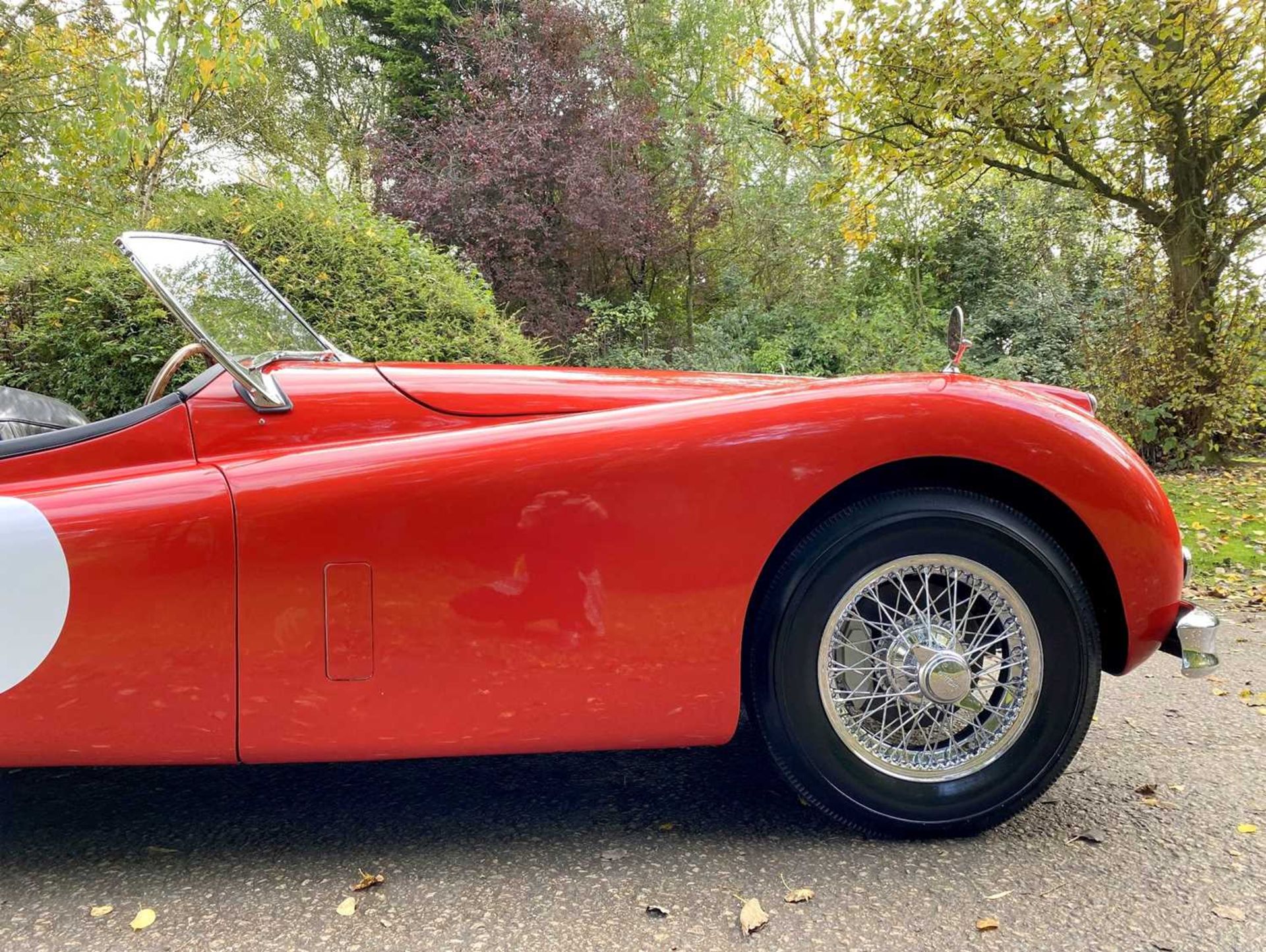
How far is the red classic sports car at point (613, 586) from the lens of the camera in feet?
5.26

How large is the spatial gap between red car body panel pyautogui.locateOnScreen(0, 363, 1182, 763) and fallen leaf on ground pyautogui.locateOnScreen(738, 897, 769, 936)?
0.32m

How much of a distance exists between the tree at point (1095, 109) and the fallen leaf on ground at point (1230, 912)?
5.33 metres

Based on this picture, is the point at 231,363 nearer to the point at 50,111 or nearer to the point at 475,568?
the point at 475,568

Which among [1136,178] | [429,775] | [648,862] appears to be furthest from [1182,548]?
[1136,178]

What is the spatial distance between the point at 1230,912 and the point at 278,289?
554 centimetres

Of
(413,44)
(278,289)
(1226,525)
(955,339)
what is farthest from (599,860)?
(413,44)

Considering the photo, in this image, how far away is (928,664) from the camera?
171cm

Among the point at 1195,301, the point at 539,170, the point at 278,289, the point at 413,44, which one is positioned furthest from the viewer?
the point at 413,44

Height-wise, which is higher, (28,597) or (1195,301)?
(1195,301)

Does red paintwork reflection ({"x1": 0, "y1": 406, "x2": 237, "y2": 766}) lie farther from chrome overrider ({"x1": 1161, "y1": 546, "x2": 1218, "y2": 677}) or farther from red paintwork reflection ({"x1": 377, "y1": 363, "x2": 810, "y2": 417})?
chrome overrider ({"x1": 1161, "y1": 546, "x2": 1218, "y2": 677})

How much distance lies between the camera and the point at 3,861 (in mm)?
1738

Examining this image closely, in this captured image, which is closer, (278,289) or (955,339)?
(955,339)

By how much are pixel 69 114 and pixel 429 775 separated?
9454mm

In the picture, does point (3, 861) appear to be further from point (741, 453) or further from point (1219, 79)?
point (1219, 79)
